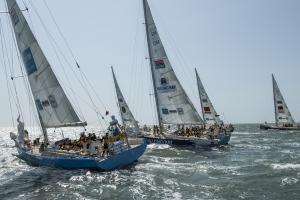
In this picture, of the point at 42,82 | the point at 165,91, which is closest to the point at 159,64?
the point at 165,91

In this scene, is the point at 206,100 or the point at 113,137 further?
the point at 206,100

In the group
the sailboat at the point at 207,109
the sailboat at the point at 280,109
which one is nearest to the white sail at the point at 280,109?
the sailboat at the point at 280,109

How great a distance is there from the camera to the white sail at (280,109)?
84.4 meters

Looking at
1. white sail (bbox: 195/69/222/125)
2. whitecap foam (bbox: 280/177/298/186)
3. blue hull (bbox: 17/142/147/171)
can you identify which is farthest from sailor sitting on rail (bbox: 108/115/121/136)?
white sail (bbox: 195/69/222/125)

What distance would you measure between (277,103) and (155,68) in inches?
1916

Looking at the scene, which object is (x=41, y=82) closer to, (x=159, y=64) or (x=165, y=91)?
(x=165, y=91)

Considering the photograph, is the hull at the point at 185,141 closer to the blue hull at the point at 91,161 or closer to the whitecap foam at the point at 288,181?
the blue hull at the point at 91,161

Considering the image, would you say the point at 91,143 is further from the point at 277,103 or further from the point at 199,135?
the point at 277,103

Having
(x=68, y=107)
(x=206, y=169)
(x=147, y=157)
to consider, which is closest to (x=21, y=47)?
(x=68, y=107)

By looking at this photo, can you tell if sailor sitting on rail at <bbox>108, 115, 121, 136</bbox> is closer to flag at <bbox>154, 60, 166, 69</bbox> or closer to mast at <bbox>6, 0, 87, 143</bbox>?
mast at <bbox>6, 0, 87, 143</bbox>

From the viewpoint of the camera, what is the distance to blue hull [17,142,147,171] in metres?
24.0

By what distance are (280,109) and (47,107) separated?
2576 inches

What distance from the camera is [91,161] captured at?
23.8 metres

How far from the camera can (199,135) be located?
40312mm
